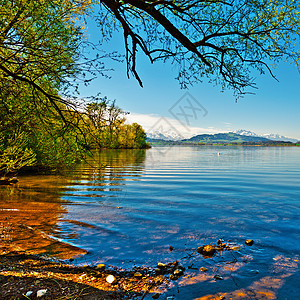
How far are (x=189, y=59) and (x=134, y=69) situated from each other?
2.73 m

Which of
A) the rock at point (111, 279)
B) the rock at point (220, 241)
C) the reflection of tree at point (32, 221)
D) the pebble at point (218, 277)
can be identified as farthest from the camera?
the rock at point (220, 241)

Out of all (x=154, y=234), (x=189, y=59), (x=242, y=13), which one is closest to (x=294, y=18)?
(x=242, y=13)

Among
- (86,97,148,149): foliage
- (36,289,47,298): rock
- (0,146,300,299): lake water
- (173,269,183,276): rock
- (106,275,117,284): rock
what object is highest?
(86,97,148,149): foliage

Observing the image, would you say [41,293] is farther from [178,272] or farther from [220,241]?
[220,241]

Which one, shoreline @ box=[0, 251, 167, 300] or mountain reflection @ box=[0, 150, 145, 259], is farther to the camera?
mountain reflection @ box=[0, 150, 145, 259]

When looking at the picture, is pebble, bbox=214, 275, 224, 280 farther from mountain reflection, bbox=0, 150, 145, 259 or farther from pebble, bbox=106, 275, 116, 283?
mountain reflection, bbox=0, 150, 145, 259

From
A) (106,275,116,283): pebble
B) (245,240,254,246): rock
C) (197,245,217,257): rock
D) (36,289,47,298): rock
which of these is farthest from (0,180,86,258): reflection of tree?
(245,240,254,246): rock

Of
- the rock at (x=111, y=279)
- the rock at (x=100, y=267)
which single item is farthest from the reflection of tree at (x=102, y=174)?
the rock at (x=111, y=279)

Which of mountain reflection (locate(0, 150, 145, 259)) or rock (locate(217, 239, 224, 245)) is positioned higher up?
mountain reflection (locate(0, 150, 145, 259))

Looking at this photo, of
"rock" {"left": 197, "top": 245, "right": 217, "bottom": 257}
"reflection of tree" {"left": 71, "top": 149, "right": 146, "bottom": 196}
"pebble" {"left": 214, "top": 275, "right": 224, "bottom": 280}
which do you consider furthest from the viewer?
"reflection of tree" {"left": 71, "top": 149, "right": 146, "bottom": 196}

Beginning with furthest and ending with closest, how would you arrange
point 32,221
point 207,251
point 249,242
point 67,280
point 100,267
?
point 32,221
point 249,242
point 207,251
point 100,267
point 67,280

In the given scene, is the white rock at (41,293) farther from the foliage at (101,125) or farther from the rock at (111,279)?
the foliage at (101,125)

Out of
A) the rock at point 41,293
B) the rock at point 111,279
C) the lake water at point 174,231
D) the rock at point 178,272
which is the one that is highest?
the rock at point 41,293

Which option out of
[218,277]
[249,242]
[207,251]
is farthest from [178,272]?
[249,242]
